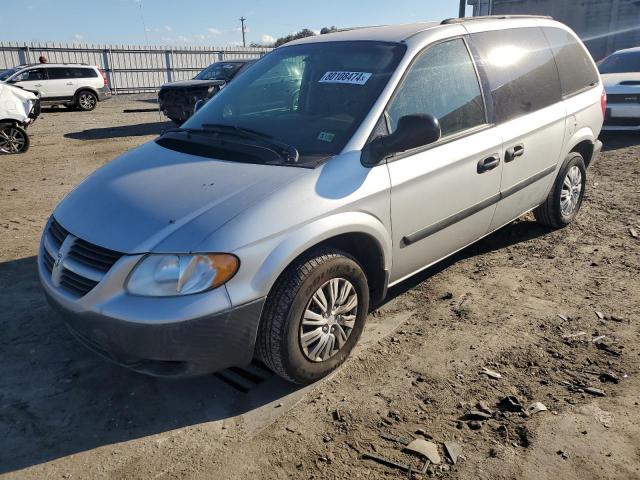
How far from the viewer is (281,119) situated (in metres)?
3.55

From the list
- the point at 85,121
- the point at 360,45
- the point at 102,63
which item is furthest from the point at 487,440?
the point at 102,63

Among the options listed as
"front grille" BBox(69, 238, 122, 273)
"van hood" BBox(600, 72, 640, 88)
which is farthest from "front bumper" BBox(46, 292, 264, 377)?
"van hood" BBox(600, 72, 640, 88)

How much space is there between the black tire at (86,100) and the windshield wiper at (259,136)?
17.9 m

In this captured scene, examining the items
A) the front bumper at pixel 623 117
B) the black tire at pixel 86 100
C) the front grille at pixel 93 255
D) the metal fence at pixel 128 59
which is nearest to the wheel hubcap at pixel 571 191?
the front grille at pixel 93 255

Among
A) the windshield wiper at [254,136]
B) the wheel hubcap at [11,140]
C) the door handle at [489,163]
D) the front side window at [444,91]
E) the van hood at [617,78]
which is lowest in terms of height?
the wheel hubcap at [11,140]

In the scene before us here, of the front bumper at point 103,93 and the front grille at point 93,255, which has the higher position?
the front grille at point 93,255

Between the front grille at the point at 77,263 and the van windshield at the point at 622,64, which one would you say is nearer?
the front grille at the point at 77,263

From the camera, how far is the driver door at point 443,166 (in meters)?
3.31

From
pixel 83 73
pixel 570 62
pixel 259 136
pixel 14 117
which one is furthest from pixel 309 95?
pixel 83 73

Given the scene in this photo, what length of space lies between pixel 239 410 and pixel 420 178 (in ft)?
5.63

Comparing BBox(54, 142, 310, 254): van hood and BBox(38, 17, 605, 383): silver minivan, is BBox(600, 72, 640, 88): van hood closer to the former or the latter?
BBox(38, 17, 605, 383): silver minivan

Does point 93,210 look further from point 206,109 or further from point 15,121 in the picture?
point 15,121

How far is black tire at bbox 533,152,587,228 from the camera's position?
16.2 feet

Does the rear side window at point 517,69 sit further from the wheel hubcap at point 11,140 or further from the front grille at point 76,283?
the wheel hubcap at point 11,140
